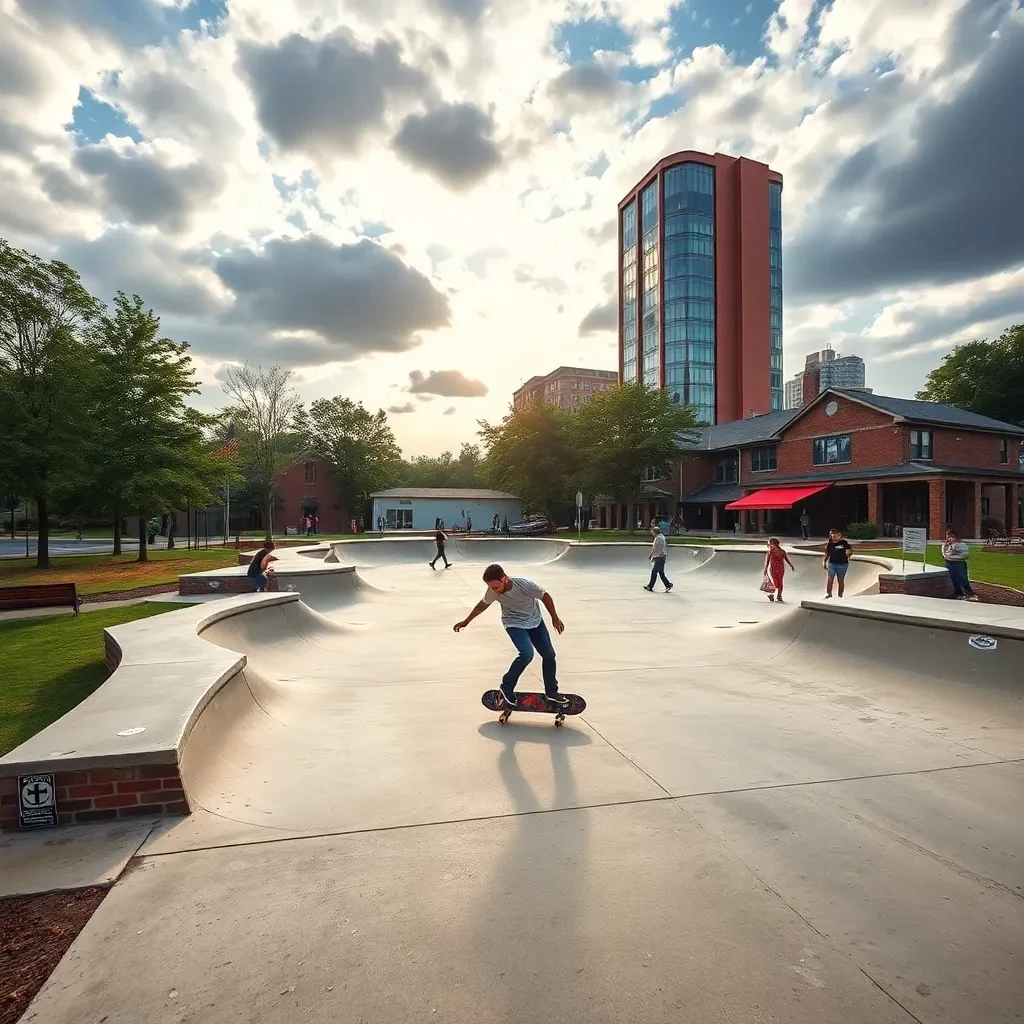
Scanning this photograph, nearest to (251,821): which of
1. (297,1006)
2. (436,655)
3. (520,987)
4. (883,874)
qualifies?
(297,1006)

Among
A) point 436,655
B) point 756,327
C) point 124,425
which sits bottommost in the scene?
point 436,655

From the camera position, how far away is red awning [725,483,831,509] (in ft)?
109

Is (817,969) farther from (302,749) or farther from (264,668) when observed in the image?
(264,668)

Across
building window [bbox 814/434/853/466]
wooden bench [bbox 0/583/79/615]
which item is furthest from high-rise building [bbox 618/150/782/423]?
wooden bench [bbox 0/583/79/615]

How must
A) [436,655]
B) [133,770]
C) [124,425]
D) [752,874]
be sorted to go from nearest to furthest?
[752,874], [133,770], [436,655], [124,425]

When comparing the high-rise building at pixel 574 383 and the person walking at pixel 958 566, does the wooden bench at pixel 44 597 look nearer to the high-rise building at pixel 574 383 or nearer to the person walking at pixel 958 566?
the person walking at pixel 958 566

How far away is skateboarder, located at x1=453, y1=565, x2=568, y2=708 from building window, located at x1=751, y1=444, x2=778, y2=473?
119 feet

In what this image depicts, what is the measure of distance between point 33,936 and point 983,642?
782 centimetres

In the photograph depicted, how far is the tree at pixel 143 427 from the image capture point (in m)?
22.5

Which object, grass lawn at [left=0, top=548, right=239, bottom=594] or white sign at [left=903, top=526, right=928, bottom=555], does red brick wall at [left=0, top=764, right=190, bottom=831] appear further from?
white sign at [left=903, top=526, right=928, bottom=555]

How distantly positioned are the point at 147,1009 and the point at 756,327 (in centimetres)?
8185

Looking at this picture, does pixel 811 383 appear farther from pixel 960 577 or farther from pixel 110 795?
pixel 110 795

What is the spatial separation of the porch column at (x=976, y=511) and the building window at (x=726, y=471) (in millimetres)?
14819

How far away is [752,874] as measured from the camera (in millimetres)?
3033
